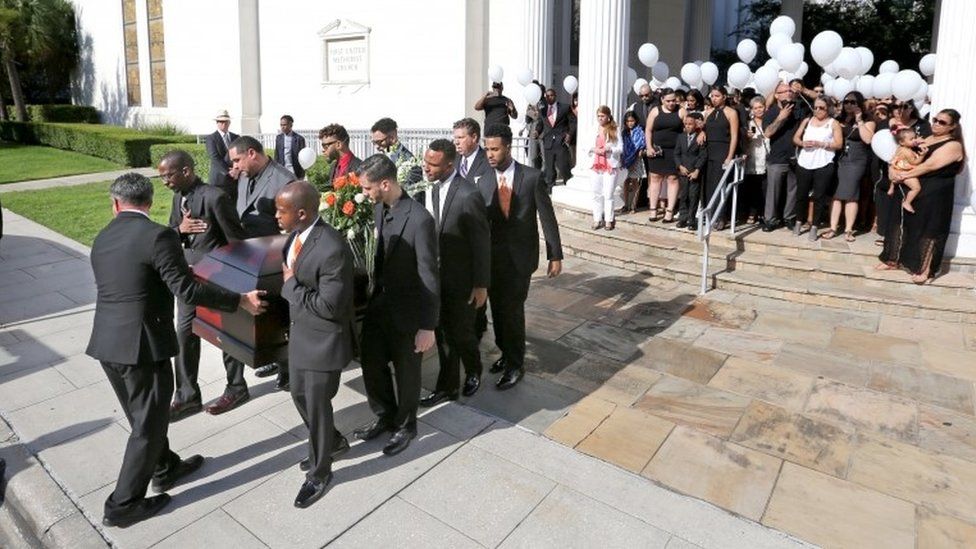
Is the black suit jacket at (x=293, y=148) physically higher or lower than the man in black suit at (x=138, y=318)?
higher

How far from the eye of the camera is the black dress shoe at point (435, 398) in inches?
194

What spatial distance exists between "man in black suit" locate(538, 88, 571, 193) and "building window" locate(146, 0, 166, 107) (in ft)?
62.2

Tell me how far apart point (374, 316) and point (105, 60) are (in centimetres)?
3066

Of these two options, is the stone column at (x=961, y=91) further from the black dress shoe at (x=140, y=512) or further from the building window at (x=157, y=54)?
the building window at (x=157, y=54)

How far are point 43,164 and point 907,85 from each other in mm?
23074

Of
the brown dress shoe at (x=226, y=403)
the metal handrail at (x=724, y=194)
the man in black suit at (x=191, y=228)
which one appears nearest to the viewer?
the man in black suit at (x=191, y=228)

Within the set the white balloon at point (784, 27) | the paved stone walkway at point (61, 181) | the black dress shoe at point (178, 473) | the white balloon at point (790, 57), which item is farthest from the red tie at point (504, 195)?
the paved stone walkway at point (61, 181)

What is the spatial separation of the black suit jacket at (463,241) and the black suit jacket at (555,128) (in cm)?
734

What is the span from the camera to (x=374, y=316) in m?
4.23

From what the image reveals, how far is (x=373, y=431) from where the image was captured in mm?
4453

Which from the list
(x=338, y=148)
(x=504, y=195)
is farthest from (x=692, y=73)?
(x=504, y=195)

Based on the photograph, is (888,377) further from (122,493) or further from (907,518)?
(122,493)

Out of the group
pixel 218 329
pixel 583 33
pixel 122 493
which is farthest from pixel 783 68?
pixel 122 493

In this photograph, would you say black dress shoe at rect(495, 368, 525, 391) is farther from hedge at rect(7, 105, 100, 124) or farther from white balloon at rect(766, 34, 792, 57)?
hedge at rect(7, 105, 100, 124)
